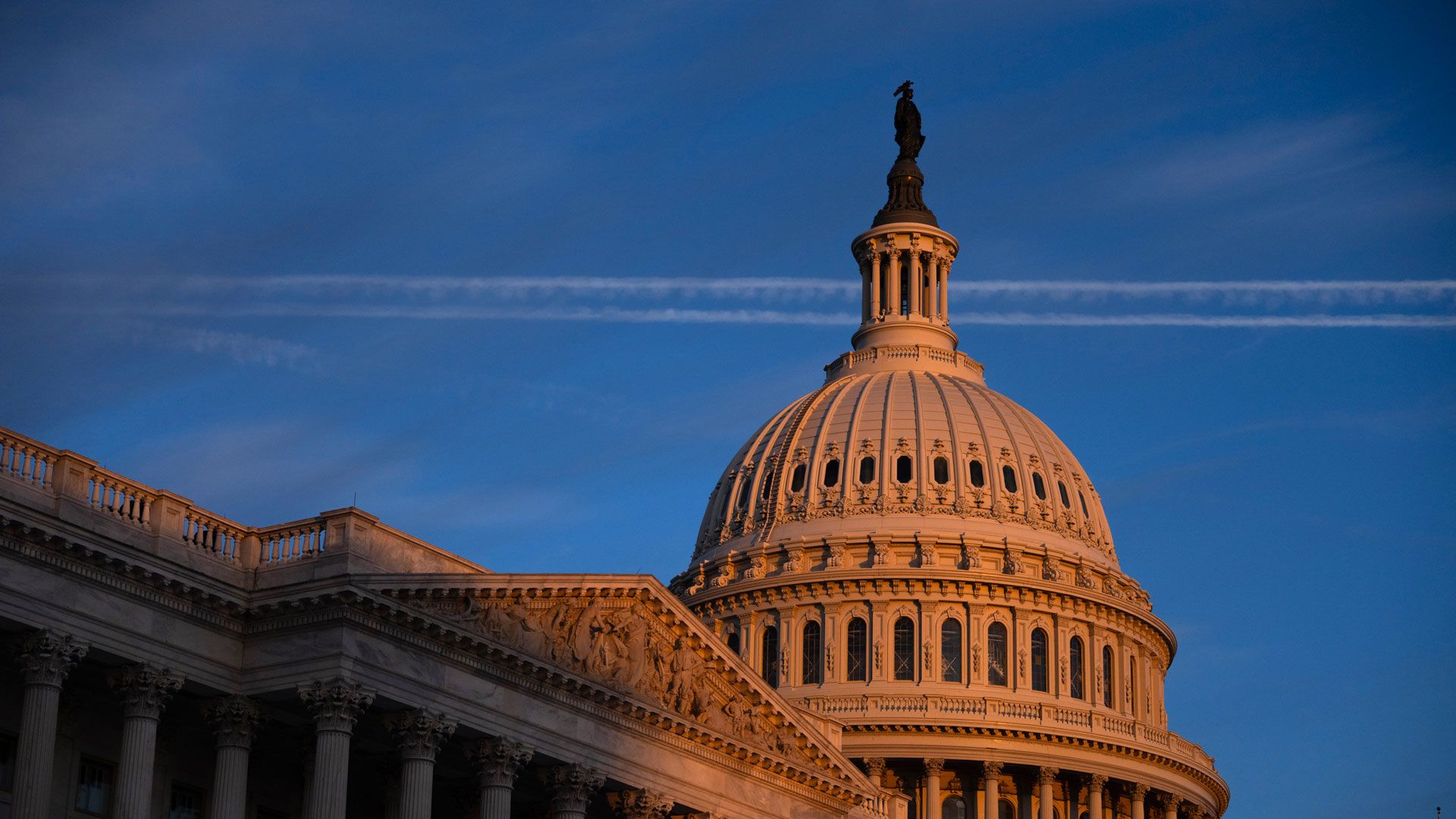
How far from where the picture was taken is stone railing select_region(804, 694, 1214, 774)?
4520 inches

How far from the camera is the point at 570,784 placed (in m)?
63.2

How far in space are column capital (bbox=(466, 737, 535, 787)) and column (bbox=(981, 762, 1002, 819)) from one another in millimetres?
56587

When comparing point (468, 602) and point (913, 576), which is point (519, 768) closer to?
point (468, 602)

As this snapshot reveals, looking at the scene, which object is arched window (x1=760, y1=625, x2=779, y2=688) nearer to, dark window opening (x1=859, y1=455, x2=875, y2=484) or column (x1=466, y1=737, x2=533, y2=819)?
dark window opening (x1=859, y1=455, x2=875, y2=484)

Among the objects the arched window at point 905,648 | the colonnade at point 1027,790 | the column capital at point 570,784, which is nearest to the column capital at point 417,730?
the column capital at point 570,784

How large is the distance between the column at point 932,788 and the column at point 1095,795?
7.68m

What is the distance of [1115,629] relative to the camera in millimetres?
123562

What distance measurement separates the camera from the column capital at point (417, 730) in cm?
5803

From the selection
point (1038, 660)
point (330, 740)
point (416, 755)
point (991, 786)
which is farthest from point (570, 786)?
point (1038, 660)

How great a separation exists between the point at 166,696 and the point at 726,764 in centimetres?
2055

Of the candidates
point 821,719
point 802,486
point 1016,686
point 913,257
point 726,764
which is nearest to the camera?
point 726,764

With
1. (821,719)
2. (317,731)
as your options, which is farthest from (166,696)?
(821,719)

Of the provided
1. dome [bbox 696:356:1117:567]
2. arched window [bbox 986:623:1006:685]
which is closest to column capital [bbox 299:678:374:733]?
arched window [bbox 986:623:1006:685]

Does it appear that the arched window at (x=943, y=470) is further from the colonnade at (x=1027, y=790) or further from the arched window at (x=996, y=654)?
the colonnade at (x=1027, y=790)
